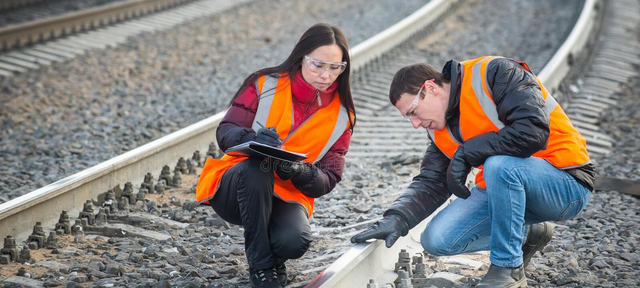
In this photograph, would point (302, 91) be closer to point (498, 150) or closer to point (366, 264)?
point (366, 264)

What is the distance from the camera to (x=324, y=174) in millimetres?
4164

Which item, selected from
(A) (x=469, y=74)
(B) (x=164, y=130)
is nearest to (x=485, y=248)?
(A) (x=469, y=74)

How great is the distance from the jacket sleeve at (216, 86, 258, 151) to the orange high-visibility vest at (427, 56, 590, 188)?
1026mm

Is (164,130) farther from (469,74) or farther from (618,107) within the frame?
(618,107)

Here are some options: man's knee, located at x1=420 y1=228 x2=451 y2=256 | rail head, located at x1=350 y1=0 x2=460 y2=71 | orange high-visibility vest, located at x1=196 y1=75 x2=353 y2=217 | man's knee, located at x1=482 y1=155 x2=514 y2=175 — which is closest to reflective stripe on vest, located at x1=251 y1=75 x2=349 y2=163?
orange high-visibility vest, located at x1=196 y1=75 x2=353 y2=217

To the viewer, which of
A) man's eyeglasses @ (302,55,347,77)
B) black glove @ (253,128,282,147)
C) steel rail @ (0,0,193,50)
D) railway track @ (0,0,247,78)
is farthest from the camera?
steel rail @ (0,0,193,50)

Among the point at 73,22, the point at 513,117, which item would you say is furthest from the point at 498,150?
the point at 73,22

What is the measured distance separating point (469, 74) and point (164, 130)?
389 centimetres

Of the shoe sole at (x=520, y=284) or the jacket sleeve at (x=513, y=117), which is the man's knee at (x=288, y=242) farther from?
the shoe sole at (x=520, y=284)

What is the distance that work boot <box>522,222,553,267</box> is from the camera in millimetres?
4293

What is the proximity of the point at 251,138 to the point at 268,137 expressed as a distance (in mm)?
170

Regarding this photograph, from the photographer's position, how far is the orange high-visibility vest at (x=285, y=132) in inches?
166

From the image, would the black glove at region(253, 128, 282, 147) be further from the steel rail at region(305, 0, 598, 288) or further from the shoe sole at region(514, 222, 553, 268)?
the shoe sole at region(514, 222, 553, 268)

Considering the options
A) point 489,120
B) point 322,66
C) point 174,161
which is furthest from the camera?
point 174,161
